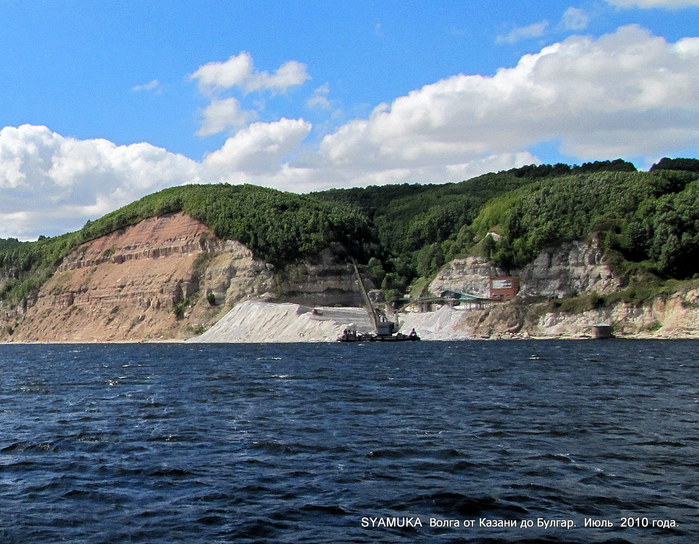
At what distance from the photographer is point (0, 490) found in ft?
74.2

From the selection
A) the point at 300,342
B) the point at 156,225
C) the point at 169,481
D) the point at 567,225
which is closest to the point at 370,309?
the point at 300,342

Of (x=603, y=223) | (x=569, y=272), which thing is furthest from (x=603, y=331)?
(x=603, y=223)

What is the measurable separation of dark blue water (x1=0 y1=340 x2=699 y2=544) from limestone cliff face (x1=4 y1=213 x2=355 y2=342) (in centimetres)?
12075

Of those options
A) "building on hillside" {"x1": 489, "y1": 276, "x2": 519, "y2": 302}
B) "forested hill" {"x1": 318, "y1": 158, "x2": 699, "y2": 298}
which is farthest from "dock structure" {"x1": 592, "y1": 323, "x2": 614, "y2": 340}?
"building on hillside" {"x1": 489, "y1": 276, "x2": 519, "y2": 302}

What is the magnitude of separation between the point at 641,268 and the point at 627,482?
121m

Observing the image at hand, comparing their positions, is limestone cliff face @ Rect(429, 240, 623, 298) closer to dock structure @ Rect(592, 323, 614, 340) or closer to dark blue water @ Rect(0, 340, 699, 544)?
dock structure @ Rect(592, 323, 614, 340)

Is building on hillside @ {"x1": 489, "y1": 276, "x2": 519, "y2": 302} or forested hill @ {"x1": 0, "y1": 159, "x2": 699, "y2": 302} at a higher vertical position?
forested hill @ {"x1": 0, "y1": 159, "x2": 699, "y2": 302}

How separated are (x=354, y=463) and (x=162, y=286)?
6130 inches

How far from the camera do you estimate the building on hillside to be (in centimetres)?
15200

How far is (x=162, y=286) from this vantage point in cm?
17550

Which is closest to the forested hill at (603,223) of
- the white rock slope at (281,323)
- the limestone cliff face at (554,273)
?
the limestone cliff face at (554,273)

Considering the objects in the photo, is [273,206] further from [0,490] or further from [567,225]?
[0,490]

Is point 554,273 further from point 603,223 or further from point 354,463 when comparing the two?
point 354,463

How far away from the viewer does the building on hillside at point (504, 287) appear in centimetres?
15200
